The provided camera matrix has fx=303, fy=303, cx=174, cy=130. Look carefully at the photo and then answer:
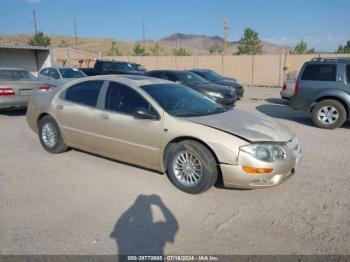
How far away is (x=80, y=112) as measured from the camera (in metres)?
4.98

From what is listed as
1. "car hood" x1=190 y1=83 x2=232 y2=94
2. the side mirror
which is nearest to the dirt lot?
the side mirror

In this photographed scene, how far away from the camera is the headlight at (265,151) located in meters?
3.62

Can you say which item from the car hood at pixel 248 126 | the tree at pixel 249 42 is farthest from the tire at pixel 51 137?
the tree at pixel 249 42

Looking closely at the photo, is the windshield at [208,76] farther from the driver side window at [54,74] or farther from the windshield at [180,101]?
the windshield at [180,101]

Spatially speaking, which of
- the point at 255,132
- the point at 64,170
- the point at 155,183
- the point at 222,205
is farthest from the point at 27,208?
the point at 255,132

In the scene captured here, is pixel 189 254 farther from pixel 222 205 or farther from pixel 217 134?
pixel 217 134

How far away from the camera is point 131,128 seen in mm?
4383

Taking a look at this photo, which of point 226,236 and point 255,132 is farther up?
point 255,132

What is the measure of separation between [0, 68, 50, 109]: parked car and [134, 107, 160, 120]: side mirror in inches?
251

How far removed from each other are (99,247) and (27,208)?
1.28 m

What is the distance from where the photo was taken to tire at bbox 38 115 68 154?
5.48m

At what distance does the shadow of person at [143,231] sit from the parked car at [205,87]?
6.75m

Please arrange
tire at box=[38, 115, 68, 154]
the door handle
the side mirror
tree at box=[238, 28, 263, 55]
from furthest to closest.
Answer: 1. tree at box=[238, 28, 263, 55]
2. tire at box=[38, 115, 68, 154]
3. the door handle
4. the side mirror

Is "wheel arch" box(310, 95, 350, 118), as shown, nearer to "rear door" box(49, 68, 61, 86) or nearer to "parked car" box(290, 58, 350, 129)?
"parked car" box(290, 58, 350, 129)
